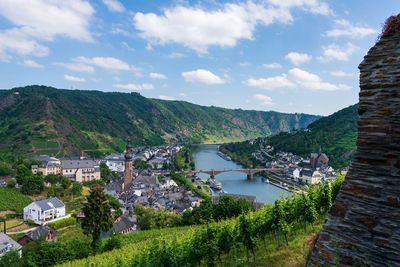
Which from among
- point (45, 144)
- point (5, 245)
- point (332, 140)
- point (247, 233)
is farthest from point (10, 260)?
point (332, 140)

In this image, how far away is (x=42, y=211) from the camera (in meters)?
32.9

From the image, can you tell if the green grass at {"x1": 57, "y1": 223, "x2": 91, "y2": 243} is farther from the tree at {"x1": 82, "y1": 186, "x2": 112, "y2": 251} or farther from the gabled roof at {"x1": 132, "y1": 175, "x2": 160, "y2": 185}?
the gabled roof at {"x1": 132, "y1": 175, "x2": 160, "y2": 185}

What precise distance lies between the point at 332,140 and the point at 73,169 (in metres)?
78.5

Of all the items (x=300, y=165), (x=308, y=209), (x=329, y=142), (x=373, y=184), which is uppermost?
(x=373, y=184)

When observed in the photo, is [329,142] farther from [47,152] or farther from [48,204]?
[47,152]

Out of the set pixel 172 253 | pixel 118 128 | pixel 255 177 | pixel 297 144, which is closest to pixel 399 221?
pixel 172 253

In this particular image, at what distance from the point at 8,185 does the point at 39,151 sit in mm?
34613

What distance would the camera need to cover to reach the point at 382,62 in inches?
197

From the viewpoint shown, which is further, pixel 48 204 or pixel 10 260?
pixel 48 204

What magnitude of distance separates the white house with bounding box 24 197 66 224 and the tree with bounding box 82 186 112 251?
15476mm

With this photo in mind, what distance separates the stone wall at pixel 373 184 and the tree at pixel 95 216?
19858 millimetres

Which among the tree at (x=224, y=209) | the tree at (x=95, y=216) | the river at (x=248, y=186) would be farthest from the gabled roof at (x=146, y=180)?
the tree at (x=95, y=216)

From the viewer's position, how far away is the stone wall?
4500 millimetres

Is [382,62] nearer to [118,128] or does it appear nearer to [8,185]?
[8,185]
